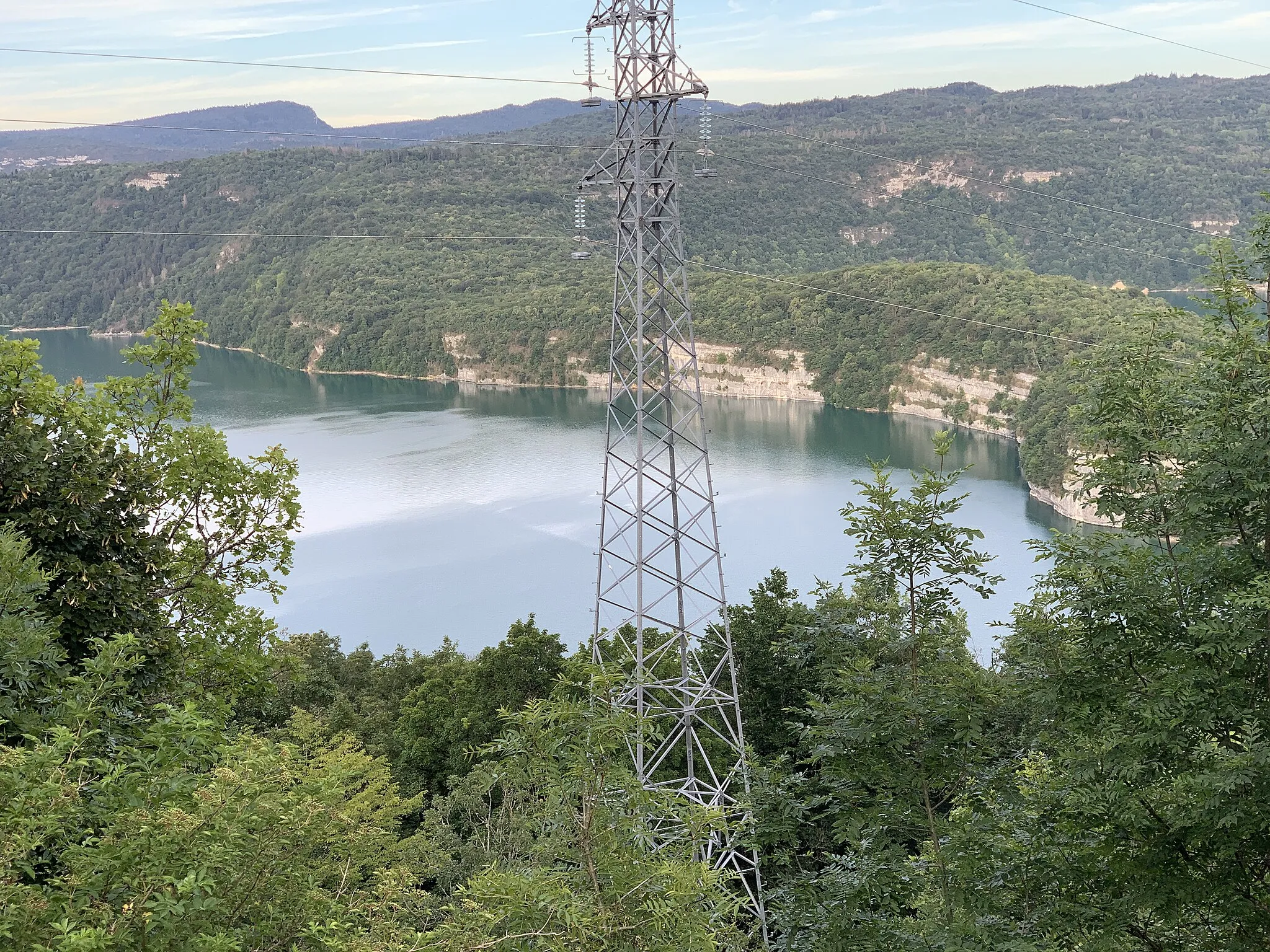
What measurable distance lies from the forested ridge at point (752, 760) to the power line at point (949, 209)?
77956 mm

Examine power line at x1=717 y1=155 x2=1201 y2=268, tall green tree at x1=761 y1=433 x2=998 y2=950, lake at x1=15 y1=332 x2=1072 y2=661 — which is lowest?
lake at x1=15 y1=332 x2=1072 y2=661

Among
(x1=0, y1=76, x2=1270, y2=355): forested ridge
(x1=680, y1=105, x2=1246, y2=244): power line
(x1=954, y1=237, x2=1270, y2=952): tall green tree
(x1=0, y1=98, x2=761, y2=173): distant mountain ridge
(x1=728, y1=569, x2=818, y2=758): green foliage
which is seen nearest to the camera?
(x1=954, y1=237, x2=1270, y2=952): tall green tree

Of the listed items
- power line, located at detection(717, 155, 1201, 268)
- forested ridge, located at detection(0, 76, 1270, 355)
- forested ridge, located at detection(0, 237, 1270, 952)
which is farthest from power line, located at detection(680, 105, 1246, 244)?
forested ridge, located at detection(0, 237, 1270, 952)

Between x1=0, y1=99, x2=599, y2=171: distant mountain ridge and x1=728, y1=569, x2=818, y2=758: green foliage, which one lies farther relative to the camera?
x1=0, y1=99, x2=599, y2=171: distant mountain ridge

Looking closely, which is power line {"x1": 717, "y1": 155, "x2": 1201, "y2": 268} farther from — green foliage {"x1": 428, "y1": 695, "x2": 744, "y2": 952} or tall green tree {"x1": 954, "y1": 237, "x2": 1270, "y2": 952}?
green foliage {"x1": 428, "y1": 695, "x2": 744, "y2": 952}

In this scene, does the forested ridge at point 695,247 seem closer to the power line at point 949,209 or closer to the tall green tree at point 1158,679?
the power line at point 949,209

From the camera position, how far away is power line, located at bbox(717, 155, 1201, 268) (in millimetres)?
Answer: 76500

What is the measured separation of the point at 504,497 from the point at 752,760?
28165 millimetres

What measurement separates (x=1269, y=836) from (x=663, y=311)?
5578 millimetres

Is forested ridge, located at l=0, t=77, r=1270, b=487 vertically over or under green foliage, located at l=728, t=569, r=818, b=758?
over

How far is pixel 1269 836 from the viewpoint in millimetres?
4121

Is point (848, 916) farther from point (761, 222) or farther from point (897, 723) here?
point (761, 222)

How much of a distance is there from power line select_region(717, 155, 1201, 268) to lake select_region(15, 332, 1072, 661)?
36.2 m

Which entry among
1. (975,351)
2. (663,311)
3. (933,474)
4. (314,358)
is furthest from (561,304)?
(933,474)
